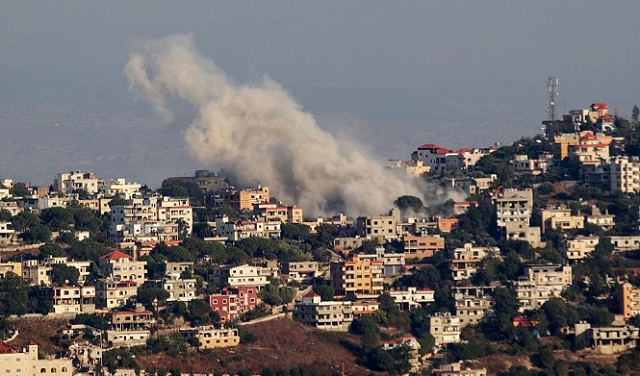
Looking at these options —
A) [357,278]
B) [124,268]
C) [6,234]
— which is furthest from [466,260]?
[6,234]

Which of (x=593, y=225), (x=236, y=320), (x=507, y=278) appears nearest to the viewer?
(x=236, y=320)

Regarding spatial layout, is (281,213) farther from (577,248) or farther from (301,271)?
(577,248)

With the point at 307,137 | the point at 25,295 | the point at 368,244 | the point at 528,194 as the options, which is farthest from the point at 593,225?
the point at 25,295

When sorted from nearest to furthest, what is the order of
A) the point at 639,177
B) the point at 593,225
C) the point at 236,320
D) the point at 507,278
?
the point at 236,320
the point at 507,278
the point at 593,225
the point at 639,177

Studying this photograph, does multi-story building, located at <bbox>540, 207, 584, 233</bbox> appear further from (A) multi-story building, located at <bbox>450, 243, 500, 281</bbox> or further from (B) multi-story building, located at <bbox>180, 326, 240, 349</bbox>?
Answer: (B) multi-story building, located at <bbox>180, 326, 240, 349</bbox>

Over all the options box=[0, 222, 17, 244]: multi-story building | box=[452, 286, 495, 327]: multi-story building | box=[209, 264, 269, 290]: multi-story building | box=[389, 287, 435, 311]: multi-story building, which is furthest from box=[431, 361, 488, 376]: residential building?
box=[0, 222, 17, 244]: multi-story building

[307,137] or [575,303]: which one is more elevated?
[307,137]

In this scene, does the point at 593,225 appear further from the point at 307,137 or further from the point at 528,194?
the point at 307,137
